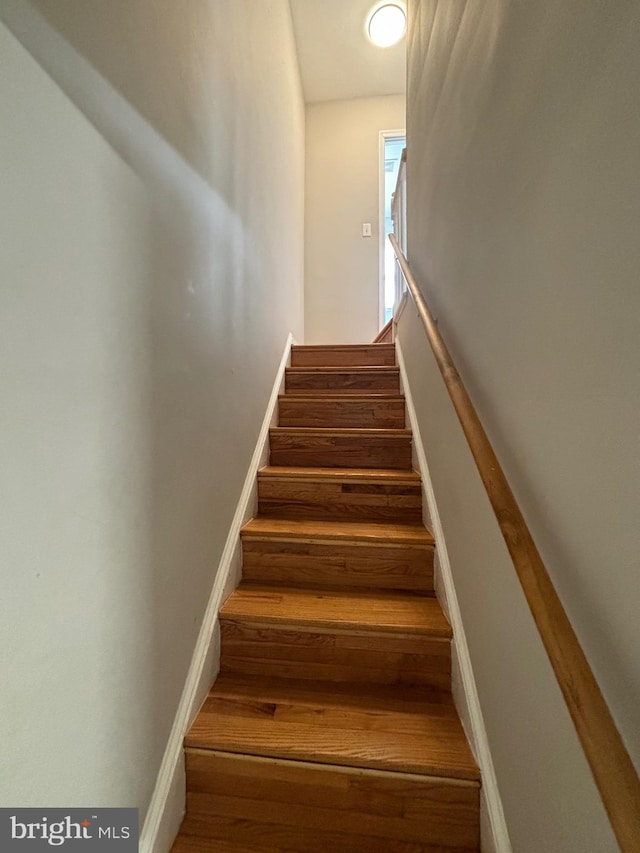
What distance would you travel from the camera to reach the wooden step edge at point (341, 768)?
953 millimetres

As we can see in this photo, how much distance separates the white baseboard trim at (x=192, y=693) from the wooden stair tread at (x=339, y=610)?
0.22ft

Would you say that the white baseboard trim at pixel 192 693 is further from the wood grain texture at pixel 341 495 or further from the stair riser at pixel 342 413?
the stair riser at pixel 342 413

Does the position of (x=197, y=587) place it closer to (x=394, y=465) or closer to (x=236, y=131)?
(x=394, y=465)

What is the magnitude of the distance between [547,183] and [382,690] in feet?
4.73

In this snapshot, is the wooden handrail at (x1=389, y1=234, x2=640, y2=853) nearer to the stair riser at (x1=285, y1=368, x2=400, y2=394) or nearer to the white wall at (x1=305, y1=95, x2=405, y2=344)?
the stair riser at (x1=285, y1=368, x2=400, y2=394)

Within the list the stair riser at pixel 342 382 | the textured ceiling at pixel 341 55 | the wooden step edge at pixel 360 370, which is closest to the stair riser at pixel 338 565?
the stair riser at pixel 342 382

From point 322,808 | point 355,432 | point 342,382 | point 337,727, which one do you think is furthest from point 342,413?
point 322,808

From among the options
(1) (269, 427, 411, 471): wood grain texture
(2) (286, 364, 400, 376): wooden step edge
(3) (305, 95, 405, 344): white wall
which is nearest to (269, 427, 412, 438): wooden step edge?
(1) (269, 427, 411, 471): wood grain texture

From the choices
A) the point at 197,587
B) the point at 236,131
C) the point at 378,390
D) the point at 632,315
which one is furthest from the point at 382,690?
the point at 236,131

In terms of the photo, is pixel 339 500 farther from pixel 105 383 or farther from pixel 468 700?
pixel 105 383

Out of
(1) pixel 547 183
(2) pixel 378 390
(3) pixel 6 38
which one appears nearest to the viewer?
(3) pixel 6 38

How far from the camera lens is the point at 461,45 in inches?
47.6

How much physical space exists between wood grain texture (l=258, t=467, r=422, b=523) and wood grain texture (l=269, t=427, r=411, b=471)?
0.54 ft

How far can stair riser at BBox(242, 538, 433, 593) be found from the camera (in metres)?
1.47
